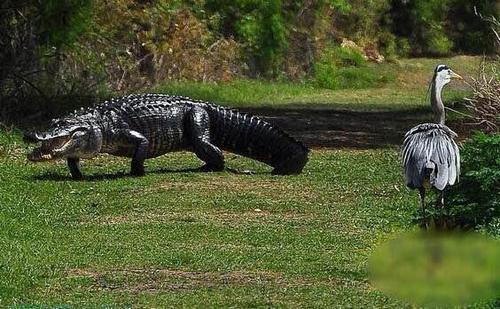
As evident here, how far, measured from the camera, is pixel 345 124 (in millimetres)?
23250

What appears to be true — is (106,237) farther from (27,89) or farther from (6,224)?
(27,89)

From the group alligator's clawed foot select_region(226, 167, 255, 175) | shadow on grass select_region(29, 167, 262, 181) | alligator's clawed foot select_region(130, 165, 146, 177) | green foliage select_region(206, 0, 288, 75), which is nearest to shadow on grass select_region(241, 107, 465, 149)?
alligator's clawed foot select_region(226, 167, 255, 175)

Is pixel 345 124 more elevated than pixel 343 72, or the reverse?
pixel 345 124

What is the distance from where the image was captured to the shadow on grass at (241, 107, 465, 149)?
798 inches

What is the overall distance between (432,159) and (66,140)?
18.1 ft

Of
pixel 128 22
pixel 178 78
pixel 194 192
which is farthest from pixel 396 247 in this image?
pixel 178 78

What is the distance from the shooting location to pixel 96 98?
70.7ft

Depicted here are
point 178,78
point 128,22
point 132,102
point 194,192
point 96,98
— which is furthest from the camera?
point 178,78

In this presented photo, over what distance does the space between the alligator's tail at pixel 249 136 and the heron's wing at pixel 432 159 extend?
17.0ft

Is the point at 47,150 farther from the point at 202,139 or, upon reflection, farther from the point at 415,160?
the point at 415,160

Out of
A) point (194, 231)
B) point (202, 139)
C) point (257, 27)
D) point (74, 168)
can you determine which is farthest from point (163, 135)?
point (257, 27)

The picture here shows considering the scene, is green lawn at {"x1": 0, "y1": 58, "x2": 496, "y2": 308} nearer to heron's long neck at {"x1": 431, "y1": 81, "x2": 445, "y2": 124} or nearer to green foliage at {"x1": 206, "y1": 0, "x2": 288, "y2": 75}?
heron's long neck at {"x1": 431, "y1": 81, "x2": 445, "y2": 124}

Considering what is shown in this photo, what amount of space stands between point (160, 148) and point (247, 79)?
15.8 metres

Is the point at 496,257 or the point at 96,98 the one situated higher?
the point at 496,257
